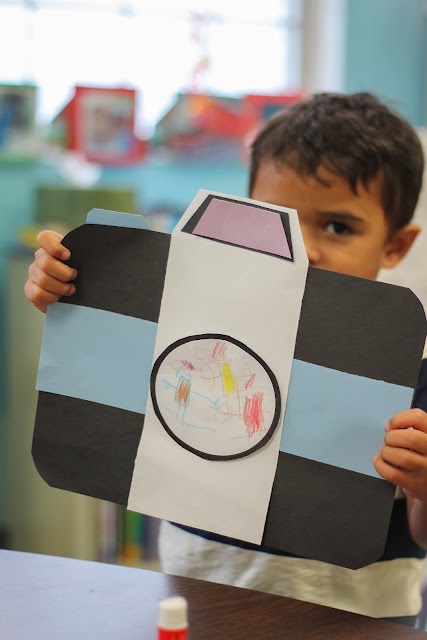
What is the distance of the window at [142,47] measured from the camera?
2.29m

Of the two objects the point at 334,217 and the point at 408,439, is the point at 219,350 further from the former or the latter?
the point at 334,217

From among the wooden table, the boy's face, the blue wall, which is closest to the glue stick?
the wooden table

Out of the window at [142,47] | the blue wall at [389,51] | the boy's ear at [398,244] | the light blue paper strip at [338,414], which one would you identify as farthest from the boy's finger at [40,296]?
the blue wall at [389,51]

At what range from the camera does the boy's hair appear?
3.29ft

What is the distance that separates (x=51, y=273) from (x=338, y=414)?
262mm

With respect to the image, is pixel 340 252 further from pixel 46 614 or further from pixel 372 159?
pixel 46 614

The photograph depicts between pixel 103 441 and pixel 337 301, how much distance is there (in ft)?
0.73

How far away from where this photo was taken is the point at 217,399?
722 millimetres

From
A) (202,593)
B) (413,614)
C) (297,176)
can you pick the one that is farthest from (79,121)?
(202,593)

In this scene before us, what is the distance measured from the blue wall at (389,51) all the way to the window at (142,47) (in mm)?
232

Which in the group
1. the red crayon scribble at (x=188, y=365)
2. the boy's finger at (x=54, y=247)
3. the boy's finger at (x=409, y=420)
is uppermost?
the boy's finger at (x=54, y=247)

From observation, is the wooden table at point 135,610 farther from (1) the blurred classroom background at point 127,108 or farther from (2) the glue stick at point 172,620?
(1) the blurred classroom background at point 127,108

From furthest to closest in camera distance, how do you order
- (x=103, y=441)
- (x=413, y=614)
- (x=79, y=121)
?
(x=79, y=121)
(x=413, y=614)
(x=103, y=441)

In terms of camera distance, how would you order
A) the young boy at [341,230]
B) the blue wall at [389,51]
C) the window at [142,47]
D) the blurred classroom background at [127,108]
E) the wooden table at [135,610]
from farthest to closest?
the blue wall at [389,51], the window at [142,47], the blurred classroom background at [127,108], the young boy at [341,230], the wooden table at [135,610]
